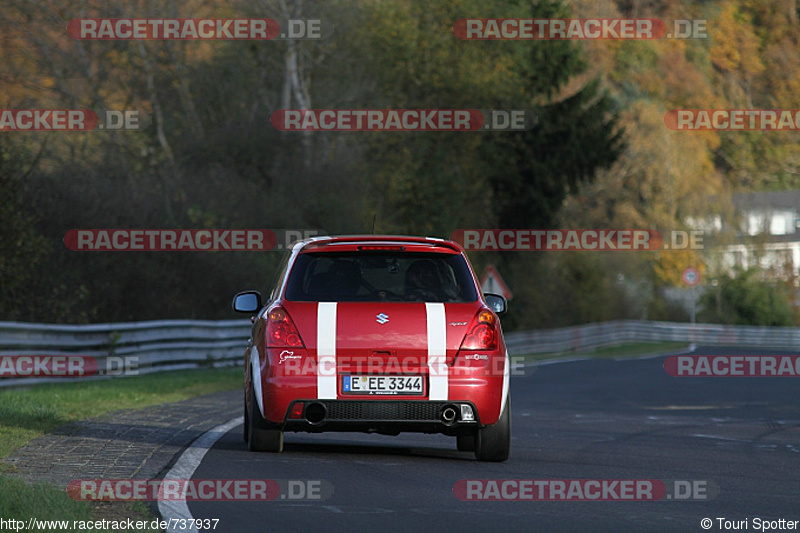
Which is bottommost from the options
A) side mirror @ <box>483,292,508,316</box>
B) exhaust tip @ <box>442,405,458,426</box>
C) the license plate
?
exhaust tip @ <box>442,405,458,426</box>

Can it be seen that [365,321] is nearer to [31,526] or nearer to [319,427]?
[319,427]

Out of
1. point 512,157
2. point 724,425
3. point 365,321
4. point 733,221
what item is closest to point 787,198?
point 733,221

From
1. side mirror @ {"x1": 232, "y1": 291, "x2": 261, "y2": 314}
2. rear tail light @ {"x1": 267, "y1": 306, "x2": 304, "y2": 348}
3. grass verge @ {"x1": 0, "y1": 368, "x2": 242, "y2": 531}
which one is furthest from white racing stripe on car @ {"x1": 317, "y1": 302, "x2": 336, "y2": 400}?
grass verge @ {"x1": 0, "y1": 368, "x2": 242, "y2": 531}

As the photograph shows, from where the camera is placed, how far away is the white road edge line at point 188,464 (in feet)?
25.5

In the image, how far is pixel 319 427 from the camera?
34.1 feet

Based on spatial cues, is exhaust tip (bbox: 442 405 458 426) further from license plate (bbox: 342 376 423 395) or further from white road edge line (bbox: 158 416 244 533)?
white road edge line (bbox: 158 416 244 533)

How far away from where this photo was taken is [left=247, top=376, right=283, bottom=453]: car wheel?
10.7 m

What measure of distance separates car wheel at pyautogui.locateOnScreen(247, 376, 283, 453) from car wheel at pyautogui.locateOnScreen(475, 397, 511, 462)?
1.55 metres

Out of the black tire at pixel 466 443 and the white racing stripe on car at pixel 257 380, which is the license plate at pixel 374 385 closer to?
the white racing stripe on car at pixel 257 380

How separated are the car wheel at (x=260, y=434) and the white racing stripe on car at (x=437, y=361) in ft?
4.29

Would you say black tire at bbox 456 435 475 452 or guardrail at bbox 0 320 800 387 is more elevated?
guardrail at bbox 0 320 800 387

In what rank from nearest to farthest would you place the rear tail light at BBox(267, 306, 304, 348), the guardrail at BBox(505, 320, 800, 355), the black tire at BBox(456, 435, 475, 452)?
the rear tail light at BBox(267, 306, 304, 348)
the black tire at BBox(456, 435, 475, 452)
the guardrail at BBox(505, 320, 800, 355)

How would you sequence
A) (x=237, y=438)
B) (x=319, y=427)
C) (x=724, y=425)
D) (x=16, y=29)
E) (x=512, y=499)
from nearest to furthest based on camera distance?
1. (x=512, y=499)
2. (x=319, y=427)
3. (x=237, y=438)
4. (x=724, y=425)
5. (x=16, y=29)

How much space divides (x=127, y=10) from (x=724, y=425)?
27.5m
